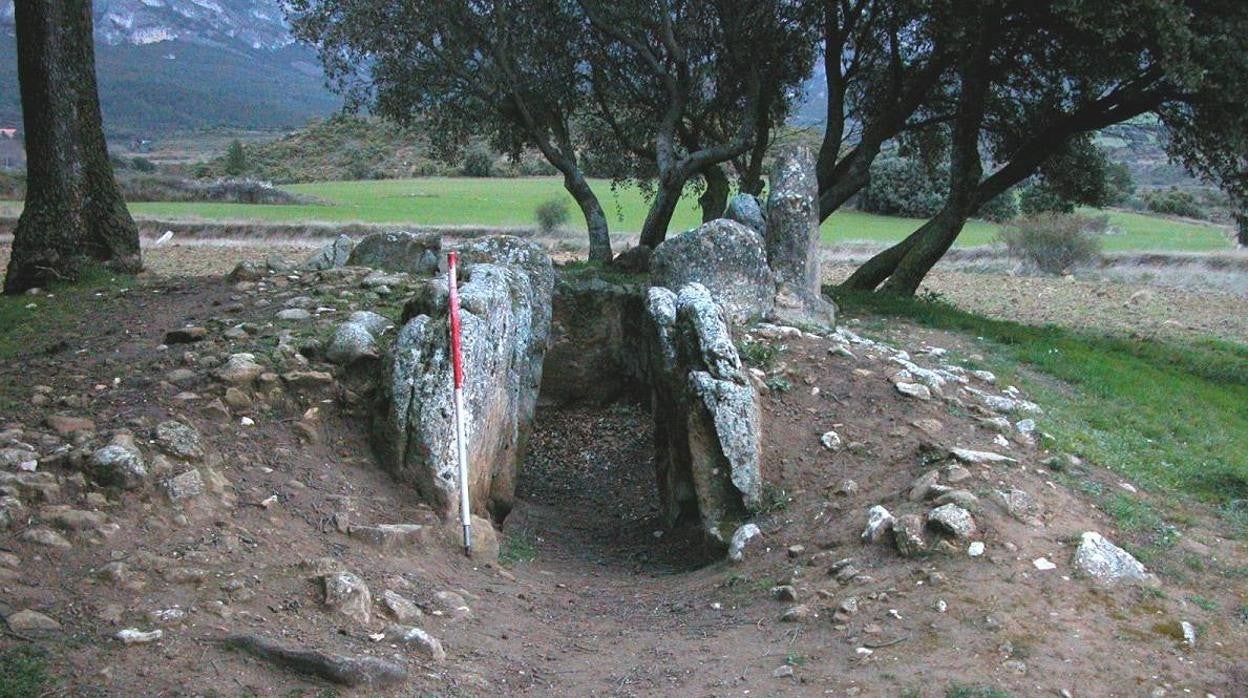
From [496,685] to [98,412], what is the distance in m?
4.52

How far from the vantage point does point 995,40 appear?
1972cm

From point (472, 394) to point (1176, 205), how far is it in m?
58.3

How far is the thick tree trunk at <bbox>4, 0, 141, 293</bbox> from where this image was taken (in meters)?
15.3

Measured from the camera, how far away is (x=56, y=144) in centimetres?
1545

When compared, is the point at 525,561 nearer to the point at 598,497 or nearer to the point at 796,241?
the point at 598,497

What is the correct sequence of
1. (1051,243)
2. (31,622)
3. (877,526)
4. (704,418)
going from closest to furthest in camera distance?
(31,622)
(877,526)
(704,418)
(1051,243)

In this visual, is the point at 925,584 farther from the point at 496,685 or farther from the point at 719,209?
the point at 719,209

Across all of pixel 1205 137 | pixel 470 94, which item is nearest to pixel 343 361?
pixel 470 94

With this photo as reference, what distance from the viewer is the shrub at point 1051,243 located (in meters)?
32.8

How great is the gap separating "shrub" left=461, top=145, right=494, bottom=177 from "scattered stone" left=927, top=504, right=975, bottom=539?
5466 cm

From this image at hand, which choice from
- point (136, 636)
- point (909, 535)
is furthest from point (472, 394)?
point (136, 636)

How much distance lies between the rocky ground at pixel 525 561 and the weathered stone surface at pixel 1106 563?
0.09ft

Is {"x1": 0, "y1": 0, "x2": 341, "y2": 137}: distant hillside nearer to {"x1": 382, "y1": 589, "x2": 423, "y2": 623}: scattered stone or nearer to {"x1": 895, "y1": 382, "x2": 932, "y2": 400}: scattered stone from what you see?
{"x1": 895, "y1": 382, "x2": 932, "y2": 400}: scattered stone

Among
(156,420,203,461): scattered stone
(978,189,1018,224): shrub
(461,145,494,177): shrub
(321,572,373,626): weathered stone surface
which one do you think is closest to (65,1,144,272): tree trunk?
(156,420,203,461): scattered stone
